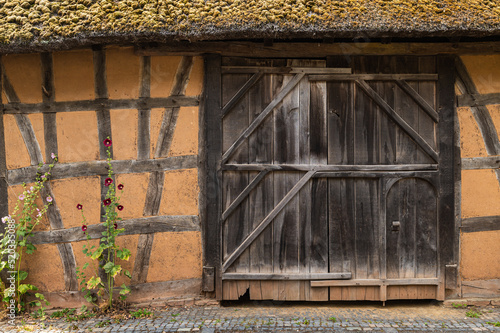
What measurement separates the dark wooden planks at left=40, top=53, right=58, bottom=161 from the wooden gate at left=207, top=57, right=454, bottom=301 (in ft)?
5.61

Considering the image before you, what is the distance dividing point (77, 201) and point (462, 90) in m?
4.28

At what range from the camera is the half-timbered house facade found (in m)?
3.99

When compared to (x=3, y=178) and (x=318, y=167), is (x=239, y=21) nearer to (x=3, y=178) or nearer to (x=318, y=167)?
(x=318, y=167)

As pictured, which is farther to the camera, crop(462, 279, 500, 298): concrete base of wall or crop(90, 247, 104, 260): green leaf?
crop(462, 279, 500, 298): concrete base of wall

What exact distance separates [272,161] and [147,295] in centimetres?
195

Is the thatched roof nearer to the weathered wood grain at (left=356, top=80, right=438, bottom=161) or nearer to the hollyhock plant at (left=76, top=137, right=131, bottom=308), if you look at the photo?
the weathered wood grain at (left=356, top=80, right=438, bottom=161)

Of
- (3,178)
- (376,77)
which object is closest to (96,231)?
(3,178)

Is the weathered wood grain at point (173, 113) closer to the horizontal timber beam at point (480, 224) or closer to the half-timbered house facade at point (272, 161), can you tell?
the half-timbered house facade at point (272, 161)

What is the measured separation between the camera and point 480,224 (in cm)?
406

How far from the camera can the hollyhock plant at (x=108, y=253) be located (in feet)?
12.4

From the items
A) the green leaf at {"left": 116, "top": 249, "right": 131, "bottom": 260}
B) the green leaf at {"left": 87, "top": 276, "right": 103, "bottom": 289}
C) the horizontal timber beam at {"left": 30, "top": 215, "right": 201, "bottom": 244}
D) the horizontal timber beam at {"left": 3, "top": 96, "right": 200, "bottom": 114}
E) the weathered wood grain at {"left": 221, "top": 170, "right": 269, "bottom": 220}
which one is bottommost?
the green leaf at {"left": 87, "top": 276, "right": 103, "bottom": 289}

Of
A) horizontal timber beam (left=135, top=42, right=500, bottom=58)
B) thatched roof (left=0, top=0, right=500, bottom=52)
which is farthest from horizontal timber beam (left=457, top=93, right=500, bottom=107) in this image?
thatched roof (left=0, top=0, right=500, bottom=52)

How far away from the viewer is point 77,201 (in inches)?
157

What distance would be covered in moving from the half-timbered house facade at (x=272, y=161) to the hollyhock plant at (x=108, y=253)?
0.39ft
